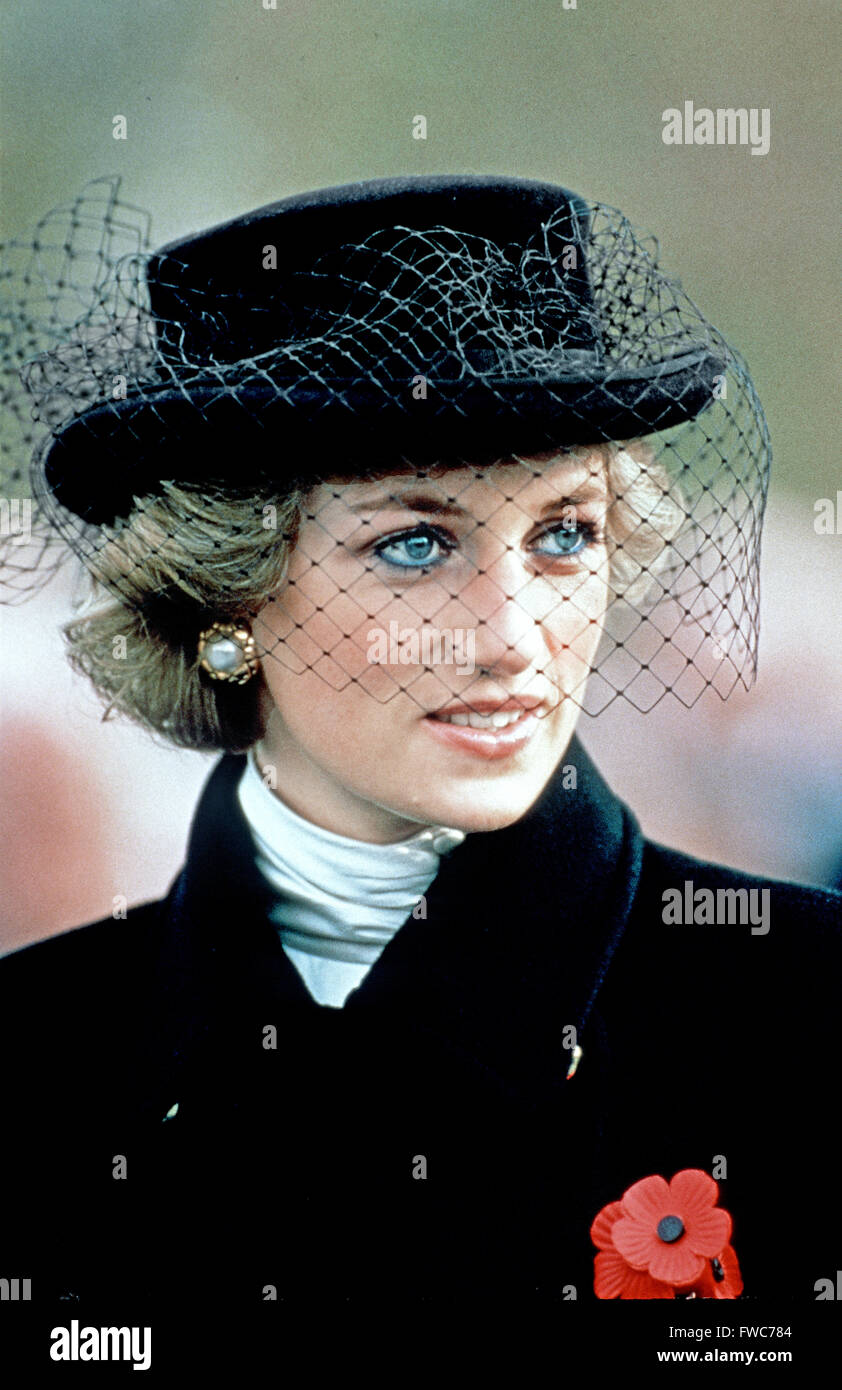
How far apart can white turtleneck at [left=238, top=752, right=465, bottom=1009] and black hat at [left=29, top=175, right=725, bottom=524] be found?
18.9 inches

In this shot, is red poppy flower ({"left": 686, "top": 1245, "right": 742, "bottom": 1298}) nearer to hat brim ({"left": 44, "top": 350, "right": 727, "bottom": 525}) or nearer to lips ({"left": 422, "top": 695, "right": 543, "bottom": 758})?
lips ({"left": 422, "top": 695, "right": 543, "bottom": 758})

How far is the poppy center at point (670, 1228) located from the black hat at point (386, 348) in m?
0.89

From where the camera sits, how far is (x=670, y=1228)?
56.4 inches

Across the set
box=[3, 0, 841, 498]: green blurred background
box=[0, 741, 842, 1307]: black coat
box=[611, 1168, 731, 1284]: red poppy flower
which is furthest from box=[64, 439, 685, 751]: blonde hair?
box=[611, 1168, 731, 1284]: red poppy flower

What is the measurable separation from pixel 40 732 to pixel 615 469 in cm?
113

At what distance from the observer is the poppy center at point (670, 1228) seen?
56.4 inches

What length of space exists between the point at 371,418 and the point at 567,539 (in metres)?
0.29

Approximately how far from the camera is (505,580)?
138cm

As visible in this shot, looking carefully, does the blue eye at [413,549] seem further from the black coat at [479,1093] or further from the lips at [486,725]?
the black coat at [479,1093]

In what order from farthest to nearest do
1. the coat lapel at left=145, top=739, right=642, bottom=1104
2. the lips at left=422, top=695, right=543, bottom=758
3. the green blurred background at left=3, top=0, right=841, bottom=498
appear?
1. the green blurred background at left=3, top=0, right=841, bottom=498
2. the coat lapel at left=145, top=739, right=642, bottom=1104
3. the lips at left=422, top=695, right=543, bottom=758

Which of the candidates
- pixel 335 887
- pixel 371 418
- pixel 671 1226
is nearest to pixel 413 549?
pixel 371 418

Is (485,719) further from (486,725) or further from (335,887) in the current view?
(335,887)

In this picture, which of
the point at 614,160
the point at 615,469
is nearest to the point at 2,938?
the point at 615,469

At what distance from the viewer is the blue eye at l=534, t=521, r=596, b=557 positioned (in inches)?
56.9
